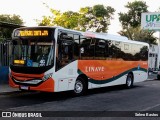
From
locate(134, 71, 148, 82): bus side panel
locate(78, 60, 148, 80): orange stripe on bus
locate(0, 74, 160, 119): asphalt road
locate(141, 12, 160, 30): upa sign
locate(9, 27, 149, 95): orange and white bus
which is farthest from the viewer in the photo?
locate(141, 12, 160, 30): upa sign

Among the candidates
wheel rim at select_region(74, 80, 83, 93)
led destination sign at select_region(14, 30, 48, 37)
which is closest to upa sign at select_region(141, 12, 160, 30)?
wheel rim at select_region(74, 80, 83, 93)

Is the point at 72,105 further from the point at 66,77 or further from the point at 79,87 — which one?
the point at 79,87

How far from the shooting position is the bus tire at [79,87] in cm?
1551

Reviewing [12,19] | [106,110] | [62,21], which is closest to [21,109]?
[106,110]

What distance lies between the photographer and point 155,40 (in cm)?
6900

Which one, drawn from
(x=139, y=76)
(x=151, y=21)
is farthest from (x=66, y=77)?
(x=151, y=21)

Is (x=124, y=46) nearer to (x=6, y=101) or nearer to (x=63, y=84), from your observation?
(x=63, y=84)

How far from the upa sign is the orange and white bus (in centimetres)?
2841

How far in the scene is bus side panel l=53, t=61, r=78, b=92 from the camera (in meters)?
14.0

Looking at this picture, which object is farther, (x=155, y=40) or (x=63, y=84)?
(x=155, y=40)

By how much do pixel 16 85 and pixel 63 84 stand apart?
2.00 metres

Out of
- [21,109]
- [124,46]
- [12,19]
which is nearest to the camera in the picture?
[21,109]

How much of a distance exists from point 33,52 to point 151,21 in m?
34.1

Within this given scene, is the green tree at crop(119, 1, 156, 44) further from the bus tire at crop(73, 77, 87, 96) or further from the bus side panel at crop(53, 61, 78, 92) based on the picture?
the bus side panel at crop(53, 61, 78, 92)
